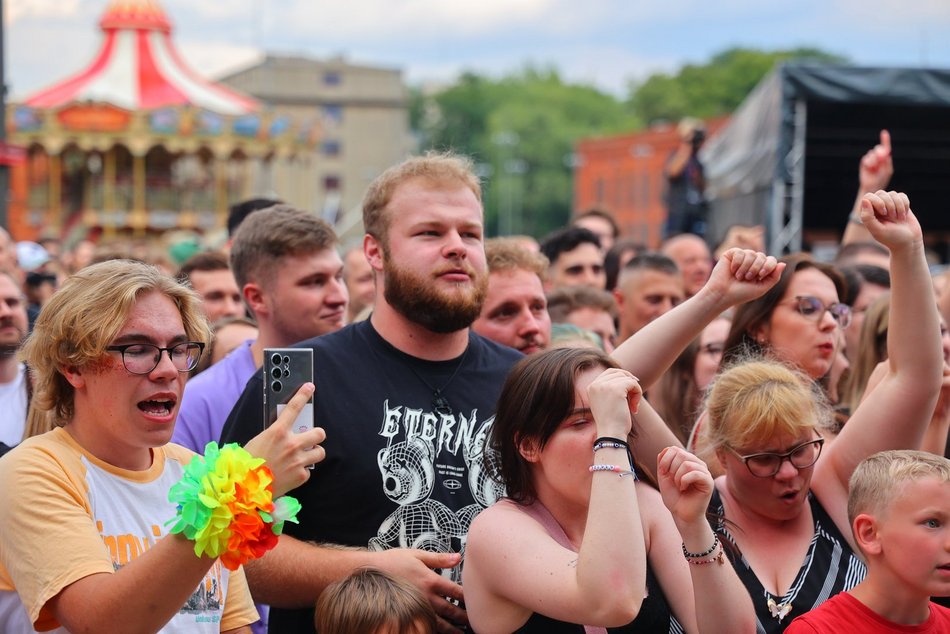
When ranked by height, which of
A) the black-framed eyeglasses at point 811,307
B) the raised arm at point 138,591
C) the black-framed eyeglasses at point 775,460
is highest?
the black-framed eyeglasses at point 811,307

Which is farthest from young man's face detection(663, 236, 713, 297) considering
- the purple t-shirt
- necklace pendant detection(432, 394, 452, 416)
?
necklace pendant detection(432, 394, 452, 416)

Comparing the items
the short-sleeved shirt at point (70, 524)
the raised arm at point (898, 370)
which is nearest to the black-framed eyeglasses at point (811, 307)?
the raised arm at point (898, 370)

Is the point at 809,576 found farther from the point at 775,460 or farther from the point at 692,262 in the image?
the point at 692,262

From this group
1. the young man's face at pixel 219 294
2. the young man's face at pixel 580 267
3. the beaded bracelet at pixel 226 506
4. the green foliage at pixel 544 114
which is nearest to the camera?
the beaded bracelet at pixel 226 506

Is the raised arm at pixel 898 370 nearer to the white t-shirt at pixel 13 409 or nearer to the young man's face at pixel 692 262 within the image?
the white t-shirt at pixel 13 409

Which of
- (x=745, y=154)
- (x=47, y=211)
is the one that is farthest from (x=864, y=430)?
(x=47, y=211)

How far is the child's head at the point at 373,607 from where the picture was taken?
3.43 metres

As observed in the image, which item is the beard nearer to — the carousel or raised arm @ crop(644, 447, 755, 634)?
raised arm @ crop(644, 447, 755, 634)

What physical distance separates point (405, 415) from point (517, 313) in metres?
1.64

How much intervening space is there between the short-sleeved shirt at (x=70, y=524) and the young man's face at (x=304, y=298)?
1.72 m

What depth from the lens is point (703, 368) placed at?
19.1 ft

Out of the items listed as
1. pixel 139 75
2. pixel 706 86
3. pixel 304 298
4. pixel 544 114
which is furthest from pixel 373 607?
pixel 544 114

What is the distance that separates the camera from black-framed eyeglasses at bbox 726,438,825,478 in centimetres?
378

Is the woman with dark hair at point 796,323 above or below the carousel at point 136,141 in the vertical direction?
above
